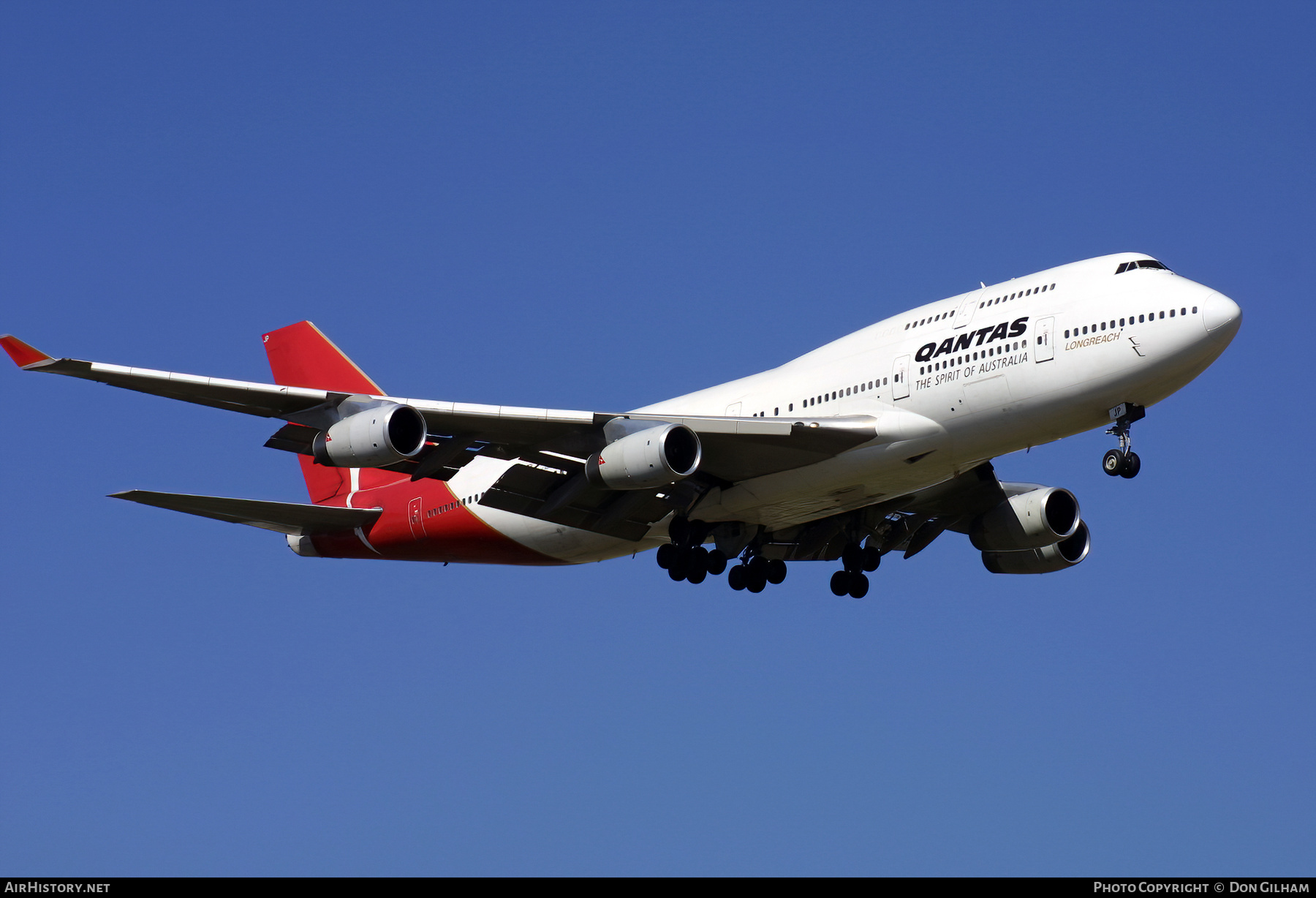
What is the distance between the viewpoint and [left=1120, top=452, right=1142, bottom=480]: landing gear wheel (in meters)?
30.9

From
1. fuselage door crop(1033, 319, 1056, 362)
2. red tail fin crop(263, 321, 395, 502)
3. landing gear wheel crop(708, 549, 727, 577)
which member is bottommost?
landing gear wheel crop(708, 549, 727, 577)

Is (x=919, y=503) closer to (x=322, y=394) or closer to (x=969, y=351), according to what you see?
(x=969, y=351)

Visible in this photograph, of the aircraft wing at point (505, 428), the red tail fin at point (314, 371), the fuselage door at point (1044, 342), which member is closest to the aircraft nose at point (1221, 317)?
the fuselage door at point (1044, 342)

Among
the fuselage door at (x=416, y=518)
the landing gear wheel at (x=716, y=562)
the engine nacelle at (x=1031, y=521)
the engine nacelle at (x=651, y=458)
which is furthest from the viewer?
the fuselage door at (x=416, y=518)

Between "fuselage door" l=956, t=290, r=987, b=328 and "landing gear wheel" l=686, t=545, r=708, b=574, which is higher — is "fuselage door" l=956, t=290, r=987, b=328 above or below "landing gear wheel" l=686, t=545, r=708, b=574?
above

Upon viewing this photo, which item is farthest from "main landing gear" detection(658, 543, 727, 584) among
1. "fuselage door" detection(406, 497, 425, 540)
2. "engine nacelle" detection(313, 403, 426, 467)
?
"engine nacelle" detection(313, 403, 426, 467)

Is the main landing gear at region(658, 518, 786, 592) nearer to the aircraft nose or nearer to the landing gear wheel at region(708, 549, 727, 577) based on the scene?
the landing gear wheel at region(708, 549, 727, 577)

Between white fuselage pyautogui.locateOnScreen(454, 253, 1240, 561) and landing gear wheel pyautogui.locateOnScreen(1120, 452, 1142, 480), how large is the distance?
3.15 ft

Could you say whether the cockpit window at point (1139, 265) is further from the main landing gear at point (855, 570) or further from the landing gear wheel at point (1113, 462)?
the main landing gear at point (855, 570)

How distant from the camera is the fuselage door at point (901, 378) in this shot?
32562 mm

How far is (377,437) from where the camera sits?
1213 inches

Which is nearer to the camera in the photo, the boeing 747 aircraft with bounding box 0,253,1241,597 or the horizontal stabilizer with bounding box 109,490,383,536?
the boeing 747 aircraft with bounding box 0,253,1241,597

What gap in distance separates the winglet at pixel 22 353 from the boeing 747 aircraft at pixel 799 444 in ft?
0.13
